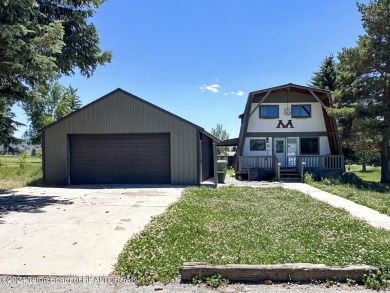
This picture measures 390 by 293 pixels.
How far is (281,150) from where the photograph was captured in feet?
63.6

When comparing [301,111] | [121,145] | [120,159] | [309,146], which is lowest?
[120,159]

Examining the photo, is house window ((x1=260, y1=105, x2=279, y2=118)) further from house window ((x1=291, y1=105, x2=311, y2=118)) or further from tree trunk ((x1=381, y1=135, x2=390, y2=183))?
tree trunk ((x1=381, y1=135, x2=390, y2=183))

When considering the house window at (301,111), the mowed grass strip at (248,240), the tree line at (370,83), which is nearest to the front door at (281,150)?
the house window at (301,111)

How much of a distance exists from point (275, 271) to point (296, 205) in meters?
5.22

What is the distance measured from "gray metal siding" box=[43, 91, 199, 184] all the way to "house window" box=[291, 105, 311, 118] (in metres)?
8.36

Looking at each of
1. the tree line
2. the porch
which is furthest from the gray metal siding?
the tree line

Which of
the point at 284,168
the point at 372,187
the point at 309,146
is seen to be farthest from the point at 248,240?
the point at 309,146

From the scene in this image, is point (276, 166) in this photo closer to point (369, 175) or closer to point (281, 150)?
point (281, 150)

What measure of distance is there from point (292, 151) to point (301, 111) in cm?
266

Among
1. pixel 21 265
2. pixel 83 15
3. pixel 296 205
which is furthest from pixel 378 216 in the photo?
pixel 83 15

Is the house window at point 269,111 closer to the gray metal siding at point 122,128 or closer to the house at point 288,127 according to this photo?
the house at point 288,127

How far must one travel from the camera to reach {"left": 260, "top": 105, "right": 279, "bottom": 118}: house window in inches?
764

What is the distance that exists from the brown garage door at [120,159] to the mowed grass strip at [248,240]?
6941mm

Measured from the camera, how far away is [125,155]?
14547mm
